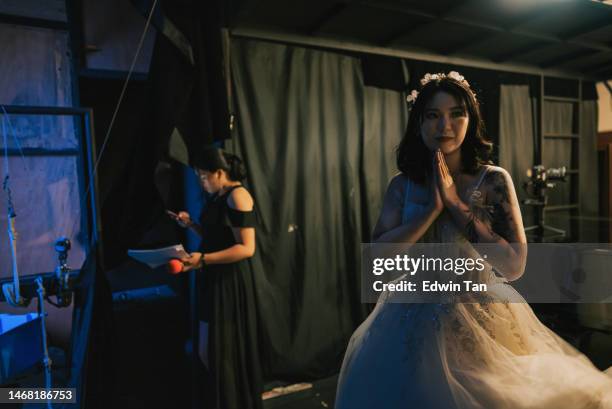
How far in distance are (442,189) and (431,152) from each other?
0.19 m

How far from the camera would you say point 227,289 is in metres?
2.23

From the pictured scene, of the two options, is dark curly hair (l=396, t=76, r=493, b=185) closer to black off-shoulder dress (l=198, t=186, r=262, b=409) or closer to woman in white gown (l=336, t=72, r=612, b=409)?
woman in white gown (l=336, t=72, r=612, b=409)

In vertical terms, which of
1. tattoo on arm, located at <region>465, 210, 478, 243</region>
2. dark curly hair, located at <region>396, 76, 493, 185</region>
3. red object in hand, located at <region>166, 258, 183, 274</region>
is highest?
dark curly hair, located at <region>396, 76, 493, 185</region>

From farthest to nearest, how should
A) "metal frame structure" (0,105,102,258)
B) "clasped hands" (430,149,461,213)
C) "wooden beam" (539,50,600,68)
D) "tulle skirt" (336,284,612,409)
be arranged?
"wooden beam" (539,50,600,68), "metal frame structure" (0,105,102,258), "clasped hands" (430,149,461,213), "tulle skirt" (336,284,612,409)

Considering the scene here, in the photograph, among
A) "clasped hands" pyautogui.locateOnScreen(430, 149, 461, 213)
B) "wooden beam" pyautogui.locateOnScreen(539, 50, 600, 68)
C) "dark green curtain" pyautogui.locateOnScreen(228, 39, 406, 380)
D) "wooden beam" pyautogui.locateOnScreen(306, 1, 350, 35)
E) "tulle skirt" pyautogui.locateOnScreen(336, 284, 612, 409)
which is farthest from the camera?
"wooden beam" pyautogui.locateOnScreen(539, 50, 600, 68)

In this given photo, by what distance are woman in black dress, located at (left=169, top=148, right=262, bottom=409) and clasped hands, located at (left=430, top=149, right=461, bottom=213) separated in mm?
1328

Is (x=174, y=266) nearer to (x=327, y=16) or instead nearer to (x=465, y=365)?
(x=465, y=365)

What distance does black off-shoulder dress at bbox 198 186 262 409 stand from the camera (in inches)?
86.0

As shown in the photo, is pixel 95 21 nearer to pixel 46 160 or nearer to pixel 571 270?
pixel 46 160

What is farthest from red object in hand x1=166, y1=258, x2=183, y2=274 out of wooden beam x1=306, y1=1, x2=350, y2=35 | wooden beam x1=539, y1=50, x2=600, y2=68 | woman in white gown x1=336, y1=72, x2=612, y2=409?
wooden beam x1=539, y1=50, x2=600, y2=68

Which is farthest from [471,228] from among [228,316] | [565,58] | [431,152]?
[565,58]

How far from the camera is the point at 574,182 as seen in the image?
4848 mm

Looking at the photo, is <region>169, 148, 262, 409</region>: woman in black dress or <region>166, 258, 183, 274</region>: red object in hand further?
<region>169, 148, 262, 409</region>: woman in black dress

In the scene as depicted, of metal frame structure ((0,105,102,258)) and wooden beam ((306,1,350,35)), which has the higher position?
wooden beam ((306,1,350,35))
